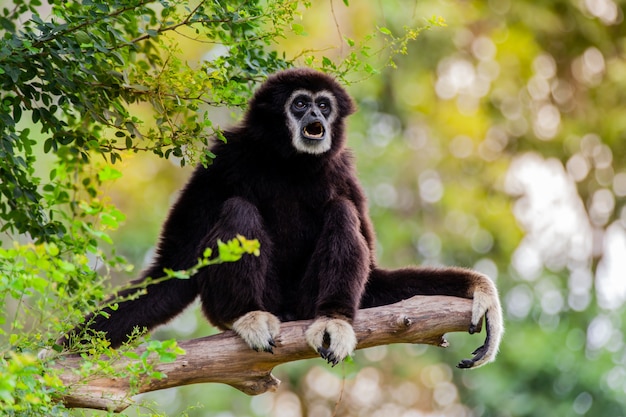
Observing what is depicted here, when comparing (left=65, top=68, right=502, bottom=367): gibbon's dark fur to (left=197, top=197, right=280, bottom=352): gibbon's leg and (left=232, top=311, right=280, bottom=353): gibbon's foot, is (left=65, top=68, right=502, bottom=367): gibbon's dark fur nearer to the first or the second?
(left=197, top=197, right=280, bottom=352): gibbon's leg

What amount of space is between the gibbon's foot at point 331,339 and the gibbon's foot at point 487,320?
83 cm

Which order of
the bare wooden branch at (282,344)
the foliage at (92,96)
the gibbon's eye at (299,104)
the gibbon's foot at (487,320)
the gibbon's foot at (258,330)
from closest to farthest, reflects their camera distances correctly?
the foliage at (92,96), the bare wooden branch at (282,344), the gibbon's foot at (258,330), the gibbon's foot at (487,320), the gibbon's eye at (299,104)

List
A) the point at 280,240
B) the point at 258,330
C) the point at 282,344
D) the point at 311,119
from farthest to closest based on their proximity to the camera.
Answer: the point at 311,119 < the point at 280,240 < the point at 282,344 < the point at 258,330

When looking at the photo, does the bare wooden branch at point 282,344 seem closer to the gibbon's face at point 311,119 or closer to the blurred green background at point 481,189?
the gibbon's face at point 311,119

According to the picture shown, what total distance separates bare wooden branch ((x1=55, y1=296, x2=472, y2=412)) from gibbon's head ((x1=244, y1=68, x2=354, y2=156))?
1.53 meters

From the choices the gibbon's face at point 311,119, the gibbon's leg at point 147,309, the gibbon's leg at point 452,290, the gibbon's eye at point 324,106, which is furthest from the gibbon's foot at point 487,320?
the gibbon's leg at point 147,309

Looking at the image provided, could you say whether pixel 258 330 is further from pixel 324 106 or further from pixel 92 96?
pixel 324 106

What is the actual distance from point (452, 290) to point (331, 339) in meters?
1.16

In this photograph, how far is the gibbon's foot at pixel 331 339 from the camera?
5.89m

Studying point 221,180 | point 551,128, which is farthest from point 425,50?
point 221,180

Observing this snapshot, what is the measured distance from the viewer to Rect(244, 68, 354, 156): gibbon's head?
6965mm

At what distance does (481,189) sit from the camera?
1730 cm

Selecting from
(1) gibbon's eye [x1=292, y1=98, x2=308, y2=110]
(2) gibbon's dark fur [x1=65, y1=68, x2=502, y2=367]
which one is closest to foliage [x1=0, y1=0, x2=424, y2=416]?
(2) gibbon's dark fur [x1=65, y1=68, x2=502, y2=367]

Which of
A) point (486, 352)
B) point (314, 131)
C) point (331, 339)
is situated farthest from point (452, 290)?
point (314, 131)
